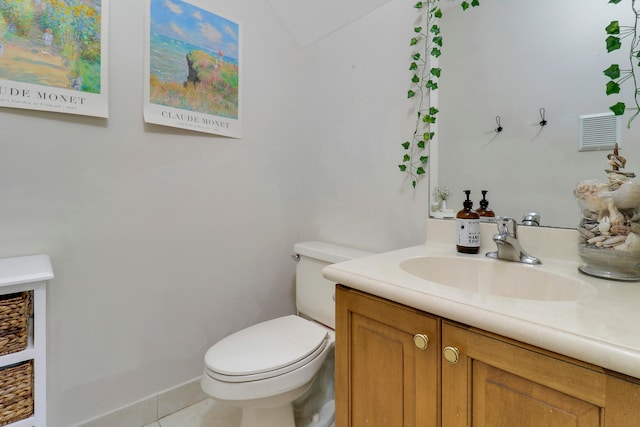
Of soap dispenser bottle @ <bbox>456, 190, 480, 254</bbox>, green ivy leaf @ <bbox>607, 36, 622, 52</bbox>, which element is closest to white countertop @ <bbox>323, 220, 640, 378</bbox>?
soap dispenser bottle @ <bbox>456, 190, 480, 254</bbox>

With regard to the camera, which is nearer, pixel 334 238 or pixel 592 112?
pixel 592 112

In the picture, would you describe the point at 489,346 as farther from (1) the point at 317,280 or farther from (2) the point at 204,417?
(2) the point at 204,417

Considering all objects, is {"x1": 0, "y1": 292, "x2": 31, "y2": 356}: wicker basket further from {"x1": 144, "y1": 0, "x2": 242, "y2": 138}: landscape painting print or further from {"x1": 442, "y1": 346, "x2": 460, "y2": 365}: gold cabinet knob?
{"x1": 442, "y1": 346, "x2": 460, "y2": 365}: gold cabinet knob

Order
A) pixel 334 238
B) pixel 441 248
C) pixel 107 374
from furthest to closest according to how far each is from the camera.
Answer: pixel 334 238 → pixel 107 374 → pixel 441 248

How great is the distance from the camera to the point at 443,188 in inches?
51.2

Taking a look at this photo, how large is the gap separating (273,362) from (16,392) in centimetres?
76

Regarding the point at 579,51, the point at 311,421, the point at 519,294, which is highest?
the point at 579,51

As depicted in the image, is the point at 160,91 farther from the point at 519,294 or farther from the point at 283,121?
the point at 519,294

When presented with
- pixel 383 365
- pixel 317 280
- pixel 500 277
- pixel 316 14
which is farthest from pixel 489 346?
pixel 316 14

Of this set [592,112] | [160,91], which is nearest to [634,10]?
[592,112]

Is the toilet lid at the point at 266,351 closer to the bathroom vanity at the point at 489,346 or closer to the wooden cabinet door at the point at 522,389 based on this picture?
the bathroom vanity at the point at 489,346

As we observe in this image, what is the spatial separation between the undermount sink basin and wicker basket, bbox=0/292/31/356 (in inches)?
44.8

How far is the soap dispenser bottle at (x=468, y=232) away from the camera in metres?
1.08

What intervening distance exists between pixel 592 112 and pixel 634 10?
11.0 inches
